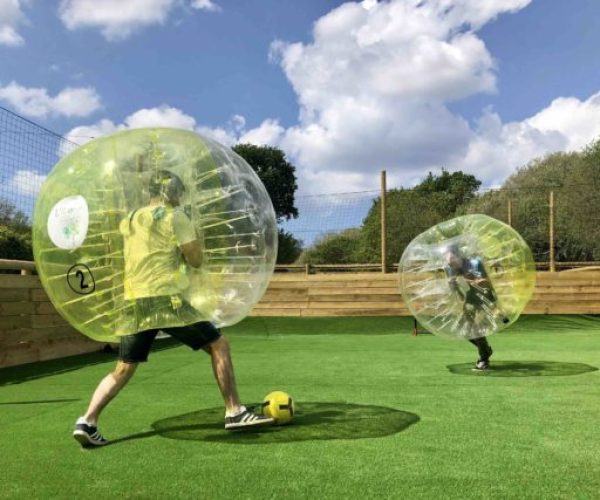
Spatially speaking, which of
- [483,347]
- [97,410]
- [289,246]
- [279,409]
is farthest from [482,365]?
[289,246]

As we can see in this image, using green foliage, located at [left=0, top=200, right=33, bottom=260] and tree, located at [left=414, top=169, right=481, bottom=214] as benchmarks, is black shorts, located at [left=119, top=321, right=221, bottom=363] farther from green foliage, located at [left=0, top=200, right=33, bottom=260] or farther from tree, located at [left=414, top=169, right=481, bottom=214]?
tree, located at [left=414, top=169, right=481, bottom=214]

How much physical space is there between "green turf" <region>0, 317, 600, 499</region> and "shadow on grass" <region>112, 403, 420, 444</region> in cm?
2

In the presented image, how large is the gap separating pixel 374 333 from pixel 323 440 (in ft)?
34.2

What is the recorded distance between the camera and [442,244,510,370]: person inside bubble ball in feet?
22.7

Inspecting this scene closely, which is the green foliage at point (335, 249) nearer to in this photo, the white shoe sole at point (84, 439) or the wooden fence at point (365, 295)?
the wooden fence at point (365, 295)

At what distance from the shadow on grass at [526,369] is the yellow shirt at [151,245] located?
4.30 m

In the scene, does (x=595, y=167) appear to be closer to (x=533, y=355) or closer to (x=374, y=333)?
(x=374, y=333)

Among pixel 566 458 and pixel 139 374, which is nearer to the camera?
pixel 566 458

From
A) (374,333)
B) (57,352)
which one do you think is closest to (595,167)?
(374,333)

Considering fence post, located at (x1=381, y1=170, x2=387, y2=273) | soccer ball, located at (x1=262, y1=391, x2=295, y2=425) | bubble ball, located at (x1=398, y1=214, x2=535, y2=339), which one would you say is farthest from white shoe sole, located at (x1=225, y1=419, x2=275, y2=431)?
fence post, located at (x1=381, y1=170, x2=387, y2=273)

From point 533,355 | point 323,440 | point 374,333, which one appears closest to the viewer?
point 323,440

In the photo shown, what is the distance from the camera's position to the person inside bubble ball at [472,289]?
22.7 feet

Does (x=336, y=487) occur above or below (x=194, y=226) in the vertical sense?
below

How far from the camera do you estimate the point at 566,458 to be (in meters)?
3.49
